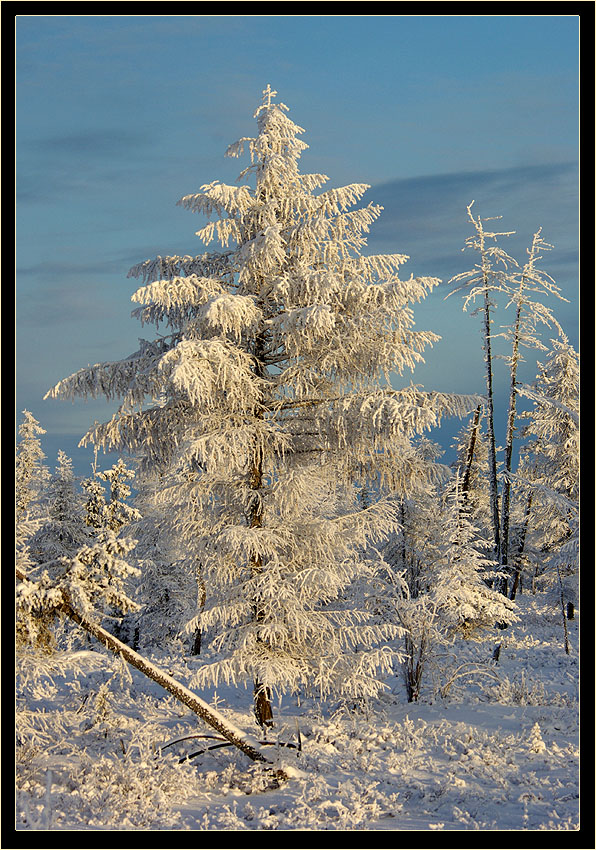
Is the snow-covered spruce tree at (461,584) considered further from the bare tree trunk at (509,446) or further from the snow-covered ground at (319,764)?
the bare tree trunk at (509,446)

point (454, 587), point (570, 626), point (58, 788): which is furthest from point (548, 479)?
point (58, 788)

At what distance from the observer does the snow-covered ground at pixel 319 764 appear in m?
8.03

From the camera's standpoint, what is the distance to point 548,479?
23891mm

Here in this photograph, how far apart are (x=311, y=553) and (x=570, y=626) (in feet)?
57.5

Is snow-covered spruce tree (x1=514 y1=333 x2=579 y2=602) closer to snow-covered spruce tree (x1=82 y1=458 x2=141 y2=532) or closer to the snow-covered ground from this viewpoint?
the snow-covered ground

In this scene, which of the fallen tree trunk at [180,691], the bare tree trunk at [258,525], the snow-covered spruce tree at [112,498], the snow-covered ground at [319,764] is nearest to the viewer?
the snow-covered ground at [319,764]

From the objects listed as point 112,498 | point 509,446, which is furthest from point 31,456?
point 509,446

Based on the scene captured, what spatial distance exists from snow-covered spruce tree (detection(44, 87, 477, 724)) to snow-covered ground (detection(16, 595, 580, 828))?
1.32m

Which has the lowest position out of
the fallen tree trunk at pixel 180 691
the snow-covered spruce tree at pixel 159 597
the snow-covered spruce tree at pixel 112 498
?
the snow-covered spruce tree at pixel 159 597

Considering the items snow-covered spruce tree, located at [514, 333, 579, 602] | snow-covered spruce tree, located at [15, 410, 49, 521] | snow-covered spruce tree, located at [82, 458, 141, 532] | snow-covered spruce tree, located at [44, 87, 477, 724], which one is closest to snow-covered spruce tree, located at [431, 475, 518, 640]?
snow-covered spruce tree, located at [44, 87, 477, 724]

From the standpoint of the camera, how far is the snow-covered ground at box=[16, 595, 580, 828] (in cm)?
803

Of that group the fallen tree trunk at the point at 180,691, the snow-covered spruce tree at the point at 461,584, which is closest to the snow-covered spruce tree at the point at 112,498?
the snow-covered spruce tree at the point at 461,584

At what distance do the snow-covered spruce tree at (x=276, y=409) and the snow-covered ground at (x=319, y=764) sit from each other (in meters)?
1.32

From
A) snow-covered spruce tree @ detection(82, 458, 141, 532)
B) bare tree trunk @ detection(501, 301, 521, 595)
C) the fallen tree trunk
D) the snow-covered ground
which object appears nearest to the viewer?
the snow-covered ground
